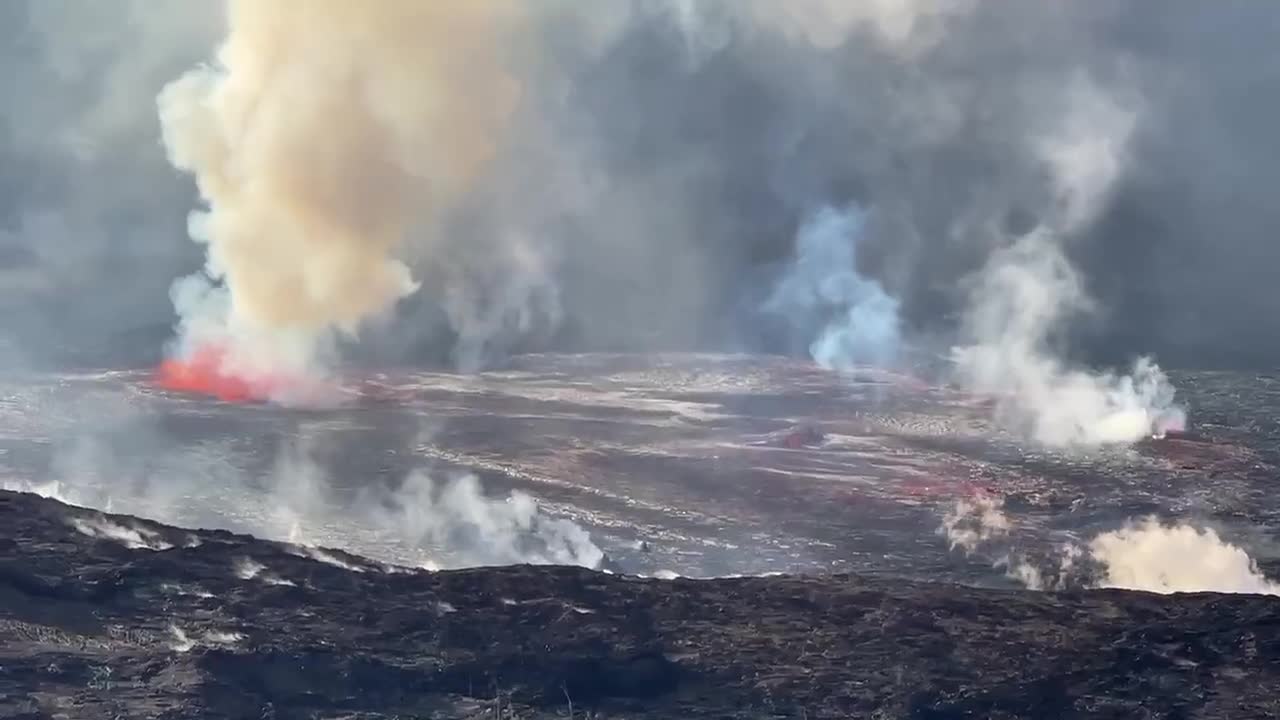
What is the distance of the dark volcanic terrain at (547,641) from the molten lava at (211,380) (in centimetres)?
1921

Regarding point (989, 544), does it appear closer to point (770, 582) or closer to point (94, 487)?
point (770, 582)

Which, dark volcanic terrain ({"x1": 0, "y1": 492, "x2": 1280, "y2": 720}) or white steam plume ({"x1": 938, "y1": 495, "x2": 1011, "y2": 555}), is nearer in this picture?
dark volcanic terrain ({"x1": 0, "y1": 492, "x2": 1280, "y2": 720})

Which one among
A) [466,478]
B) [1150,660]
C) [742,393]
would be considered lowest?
[1150,660]

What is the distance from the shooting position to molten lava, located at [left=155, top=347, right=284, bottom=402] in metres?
50.8

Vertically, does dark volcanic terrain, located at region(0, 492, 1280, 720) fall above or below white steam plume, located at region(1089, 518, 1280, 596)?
below

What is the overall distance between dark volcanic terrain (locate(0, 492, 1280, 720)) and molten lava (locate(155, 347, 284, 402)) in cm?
1921

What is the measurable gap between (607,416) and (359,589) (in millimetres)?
21650

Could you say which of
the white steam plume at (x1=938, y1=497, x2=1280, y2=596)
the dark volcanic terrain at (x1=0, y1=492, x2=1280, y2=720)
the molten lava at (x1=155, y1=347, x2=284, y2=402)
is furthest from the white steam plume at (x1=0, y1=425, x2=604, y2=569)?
the white steam plume at (x1=938, y1=497, x2=1280, y2=596)

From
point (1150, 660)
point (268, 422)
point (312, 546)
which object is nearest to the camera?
point (1150, 660)

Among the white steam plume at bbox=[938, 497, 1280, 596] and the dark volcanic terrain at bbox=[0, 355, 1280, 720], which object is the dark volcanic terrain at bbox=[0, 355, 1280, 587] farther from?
the white steam plume at bbox=[938, 497, 1280, 596]

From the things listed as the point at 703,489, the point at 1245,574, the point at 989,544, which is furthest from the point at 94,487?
the point at 1245,574

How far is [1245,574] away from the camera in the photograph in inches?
1373

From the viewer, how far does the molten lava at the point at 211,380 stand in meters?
50.8

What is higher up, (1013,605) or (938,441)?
(938,441)
